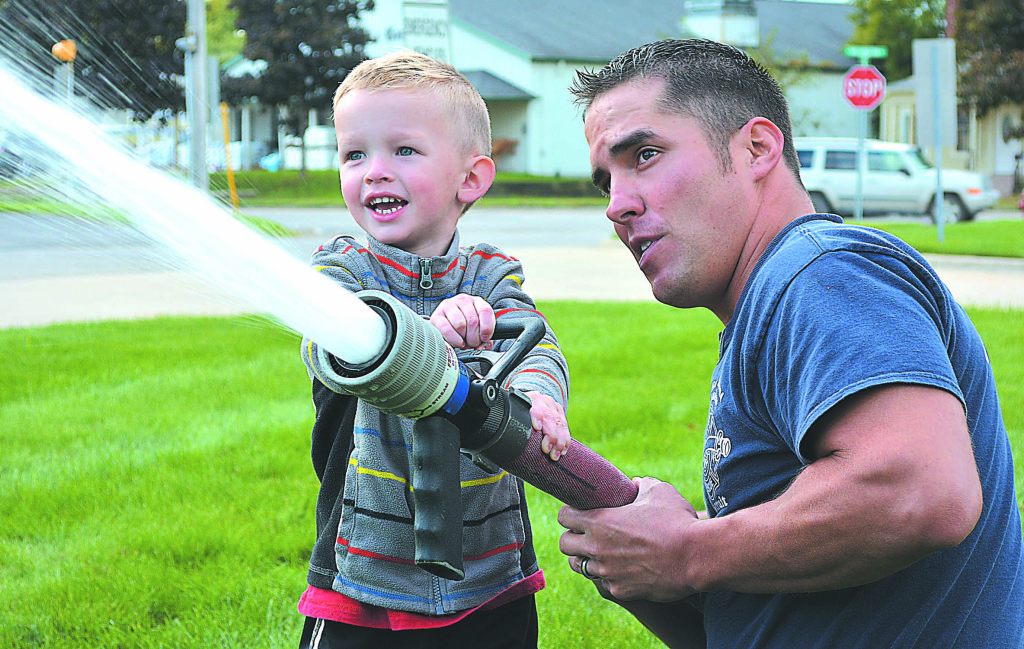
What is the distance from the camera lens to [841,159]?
22.6m

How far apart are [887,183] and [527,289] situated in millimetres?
14357

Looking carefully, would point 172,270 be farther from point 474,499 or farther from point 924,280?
point 924,280

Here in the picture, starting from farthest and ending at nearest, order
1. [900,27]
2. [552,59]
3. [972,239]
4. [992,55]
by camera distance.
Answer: [900,27]
[552,59]
[992,55]
[972,239]

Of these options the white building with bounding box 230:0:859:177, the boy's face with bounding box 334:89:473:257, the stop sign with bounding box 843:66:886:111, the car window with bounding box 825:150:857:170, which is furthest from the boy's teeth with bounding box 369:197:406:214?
the white building with bounding box 230:0:859:177

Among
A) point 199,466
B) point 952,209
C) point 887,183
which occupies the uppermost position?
point 887,183

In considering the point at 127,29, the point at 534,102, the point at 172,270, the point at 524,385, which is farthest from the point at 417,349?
the point at 534,102

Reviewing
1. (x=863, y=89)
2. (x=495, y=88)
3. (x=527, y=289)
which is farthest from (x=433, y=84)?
(x=495, y=88)

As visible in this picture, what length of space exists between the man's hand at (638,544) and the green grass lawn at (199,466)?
2.33 ft

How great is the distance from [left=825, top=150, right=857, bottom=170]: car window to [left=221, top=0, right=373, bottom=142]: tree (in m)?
16.4

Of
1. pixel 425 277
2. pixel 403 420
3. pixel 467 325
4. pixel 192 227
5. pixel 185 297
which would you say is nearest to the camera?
pixel 192 227

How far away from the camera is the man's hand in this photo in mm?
1506

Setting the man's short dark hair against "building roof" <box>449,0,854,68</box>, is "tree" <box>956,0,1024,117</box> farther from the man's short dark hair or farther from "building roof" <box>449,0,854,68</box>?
the man's short dark hair

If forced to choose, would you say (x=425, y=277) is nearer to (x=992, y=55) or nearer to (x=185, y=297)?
(x=185, y=297)

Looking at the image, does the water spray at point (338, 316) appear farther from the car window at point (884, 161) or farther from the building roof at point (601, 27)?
the building roof at point (601, 27)
